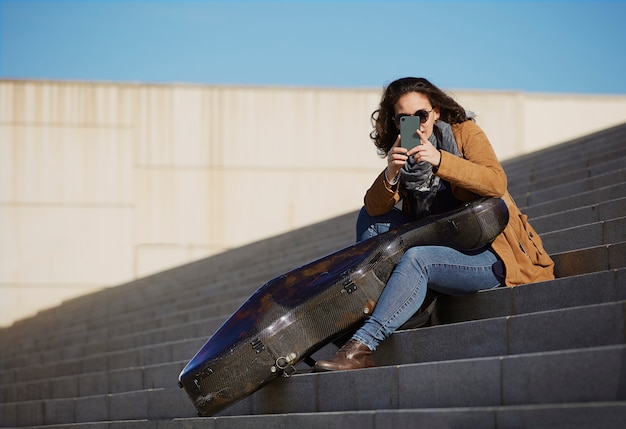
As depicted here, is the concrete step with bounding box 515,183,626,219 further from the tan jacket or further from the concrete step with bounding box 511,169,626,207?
the tan jacket

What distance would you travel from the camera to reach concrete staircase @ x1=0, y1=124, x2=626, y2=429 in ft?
12.1

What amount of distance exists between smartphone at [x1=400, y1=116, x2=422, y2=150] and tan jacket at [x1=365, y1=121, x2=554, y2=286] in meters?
0.13

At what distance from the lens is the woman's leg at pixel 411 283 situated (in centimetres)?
466

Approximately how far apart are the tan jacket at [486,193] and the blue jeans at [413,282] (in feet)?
0.55

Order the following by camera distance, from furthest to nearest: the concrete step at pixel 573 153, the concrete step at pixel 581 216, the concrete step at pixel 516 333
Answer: the concrete step at pixel 573 153 → the concrete step at pixel 581 216 → the concrete step at pixel 516 333

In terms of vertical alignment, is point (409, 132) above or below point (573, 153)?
below

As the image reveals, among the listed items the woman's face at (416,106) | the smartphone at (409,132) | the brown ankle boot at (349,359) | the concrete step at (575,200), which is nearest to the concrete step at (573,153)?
the concrete step at (575,200)

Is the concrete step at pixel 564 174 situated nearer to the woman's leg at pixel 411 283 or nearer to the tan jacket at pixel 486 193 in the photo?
the tan jacket at pixel 486 193

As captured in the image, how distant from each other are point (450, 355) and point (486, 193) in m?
0.71

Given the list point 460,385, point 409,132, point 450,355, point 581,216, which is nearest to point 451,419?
point 460,385

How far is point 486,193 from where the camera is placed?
473cm

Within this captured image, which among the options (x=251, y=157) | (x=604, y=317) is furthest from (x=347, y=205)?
(x=604, y=317)

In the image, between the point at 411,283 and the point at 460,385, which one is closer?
the point at 460,385

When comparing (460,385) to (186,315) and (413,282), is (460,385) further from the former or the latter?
(186,315)
